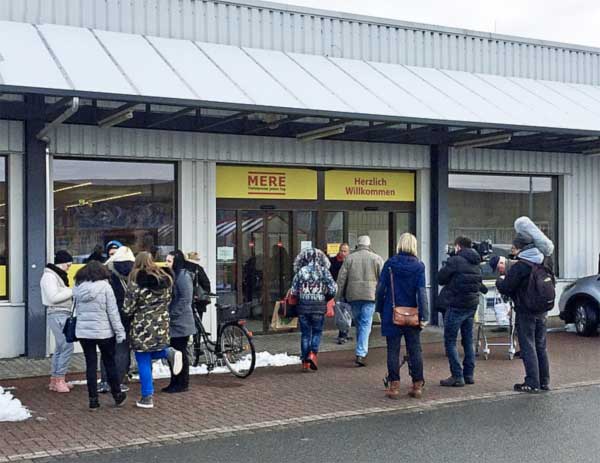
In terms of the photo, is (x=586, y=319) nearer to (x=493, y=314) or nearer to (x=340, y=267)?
(x=493, y=314)

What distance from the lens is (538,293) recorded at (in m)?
9.40

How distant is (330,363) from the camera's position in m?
11.6

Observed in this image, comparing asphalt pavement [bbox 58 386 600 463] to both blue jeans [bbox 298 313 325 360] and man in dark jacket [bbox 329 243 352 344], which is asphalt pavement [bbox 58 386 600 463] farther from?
man in dark jacket [bbox 329 243 352 344]

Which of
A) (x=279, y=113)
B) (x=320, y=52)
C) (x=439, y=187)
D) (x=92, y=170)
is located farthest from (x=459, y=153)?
(x=92, y=170)

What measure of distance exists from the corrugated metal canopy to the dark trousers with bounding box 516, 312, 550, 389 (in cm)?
391

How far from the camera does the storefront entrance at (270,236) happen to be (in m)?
13.9

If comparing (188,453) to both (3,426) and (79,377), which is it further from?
(79,377)

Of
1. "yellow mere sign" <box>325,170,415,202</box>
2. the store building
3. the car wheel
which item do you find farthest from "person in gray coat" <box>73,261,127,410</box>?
the car wheel

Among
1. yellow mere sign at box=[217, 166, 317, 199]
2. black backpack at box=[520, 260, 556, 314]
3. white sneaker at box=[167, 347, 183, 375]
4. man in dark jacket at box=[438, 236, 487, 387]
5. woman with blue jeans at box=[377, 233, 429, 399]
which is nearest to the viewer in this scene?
white sneaker at box=[167, 347, 183, 375]

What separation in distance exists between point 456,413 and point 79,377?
4824mm

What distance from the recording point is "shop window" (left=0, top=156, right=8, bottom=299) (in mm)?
11945

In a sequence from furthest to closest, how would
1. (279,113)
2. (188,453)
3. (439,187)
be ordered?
(439,187) < (279,113) < (188,453)

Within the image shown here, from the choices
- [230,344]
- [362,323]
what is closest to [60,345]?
[230,344]

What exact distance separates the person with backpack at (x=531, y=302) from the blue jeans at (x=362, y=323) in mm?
2247
